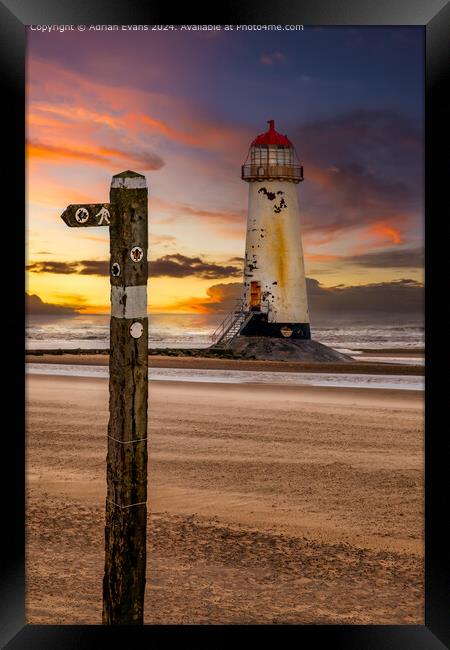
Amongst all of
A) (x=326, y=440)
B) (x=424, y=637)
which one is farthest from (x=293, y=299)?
(x=424, y=637)

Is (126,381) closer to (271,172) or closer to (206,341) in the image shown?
(271,172)

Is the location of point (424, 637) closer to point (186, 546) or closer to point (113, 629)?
point (113, 629)

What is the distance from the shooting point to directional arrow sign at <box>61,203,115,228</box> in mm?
4574

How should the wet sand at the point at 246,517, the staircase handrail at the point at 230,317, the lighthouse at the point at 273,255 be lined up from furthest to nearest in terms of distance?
the staircase handrail at the point at 230,317 → the lighthouse at the point at 273,255 → the wet sand at the point at 246,517

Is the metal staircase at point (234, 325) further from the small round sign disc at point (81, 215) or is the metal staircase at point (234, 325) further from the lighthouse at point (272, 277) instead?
the small round sign disc at point (81, 215)

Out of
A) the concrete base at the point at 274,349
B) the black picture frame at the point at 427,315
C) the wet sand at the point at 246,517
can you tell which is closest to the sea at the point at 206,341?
the concrete base at the point at 274,349

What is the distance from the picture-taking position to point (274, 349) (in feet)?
83.3

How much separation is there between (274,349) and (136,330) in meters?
21.0

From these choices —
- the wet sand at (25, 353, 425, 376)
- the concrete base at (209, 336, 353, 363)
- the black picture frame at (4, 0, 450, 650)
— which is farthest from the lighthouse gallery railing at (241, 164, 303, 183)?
the black picture frame at (4, 0, 450, 650)

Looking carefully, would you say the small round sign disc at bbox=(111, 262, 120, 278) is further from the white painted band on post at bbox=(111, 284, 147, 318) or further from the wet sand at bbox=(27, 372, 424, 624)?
the wet sand at bbox=(27, 372, 424, 624)

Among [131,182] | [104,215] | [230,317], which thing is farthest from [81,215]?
[230,317]

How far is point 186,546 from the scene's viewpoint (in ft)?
23.6

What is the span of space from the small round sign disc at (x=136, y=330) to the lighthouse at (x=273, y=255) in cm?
2102

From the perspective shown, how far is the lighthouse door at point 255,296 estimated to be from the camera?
25.6m
